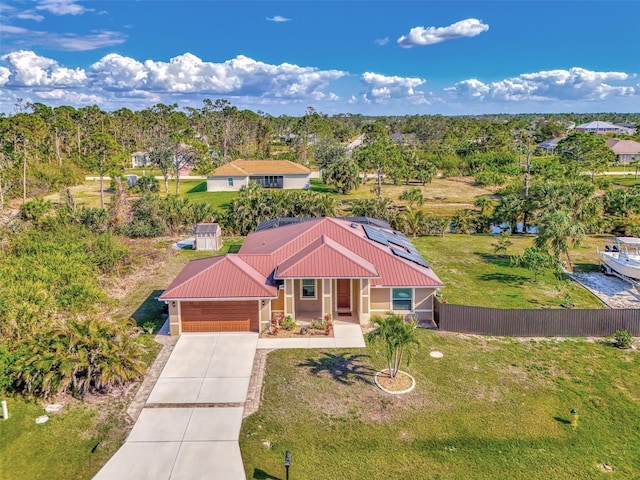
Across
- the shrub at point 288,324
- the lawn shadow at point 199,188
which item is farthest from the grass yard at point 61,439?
the lawn shadow at point 199,188

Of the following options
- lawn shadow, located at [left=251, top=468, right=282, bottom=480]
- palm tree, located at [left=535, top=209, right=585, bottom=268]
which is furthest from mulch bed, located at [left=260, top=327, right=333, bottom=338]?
palm tree, located at [left=535, top=209, right=585, bottom=268]

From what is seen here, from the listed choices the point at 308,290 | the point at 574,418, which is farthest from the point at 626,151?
the point at 574,418

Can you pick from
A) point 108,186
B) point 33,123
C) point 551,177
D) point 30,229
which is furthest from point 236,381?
point 108,186

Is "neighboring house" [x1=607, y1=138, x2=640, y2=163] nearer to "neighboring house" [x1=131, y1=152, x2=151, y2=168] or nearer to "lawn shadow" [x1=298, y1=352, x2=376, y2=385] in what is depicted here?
"neighboring house" [x1=131, y1=152, x2=151, y2=168]

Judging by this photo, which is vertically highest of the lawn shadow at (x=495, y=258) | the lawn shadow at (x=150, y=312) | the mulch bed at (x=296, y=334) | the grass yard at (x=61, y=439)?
the lawn shadow at (x=495, y=258)

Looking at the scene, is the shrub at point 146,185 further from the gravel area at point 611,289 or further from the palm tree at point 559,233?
the gravel area at point 611,289
